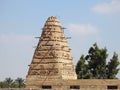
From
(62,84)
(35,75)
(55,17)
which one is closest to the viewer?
(62,84)

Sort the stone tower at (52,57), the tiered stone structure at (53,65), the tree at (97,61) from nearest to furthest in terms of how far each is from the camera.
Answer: the tiered stone structure at (53,65) < the stone tower at (52,57) < the tree at (97,61)

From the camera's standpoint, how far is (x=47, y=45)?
43000mm

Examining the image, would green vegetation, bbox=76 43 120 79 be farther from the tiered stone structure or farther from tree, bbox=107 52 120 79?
the tiered stone structure

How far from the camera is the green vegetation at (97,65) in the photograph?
1929 inches

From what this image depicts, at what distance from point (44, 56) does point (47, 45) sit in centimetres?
127

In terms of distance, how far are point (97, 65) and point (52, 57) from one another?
8.60 m

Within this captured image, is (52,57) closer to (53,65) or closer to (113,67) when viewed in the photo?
(53,65)

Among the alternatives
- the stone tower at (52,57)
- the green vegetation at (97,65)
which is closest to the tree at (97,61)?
the green vegetation at (97,65)

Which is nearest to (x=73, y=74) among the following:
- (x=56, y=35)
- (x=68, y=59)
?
(x=68, y=59)

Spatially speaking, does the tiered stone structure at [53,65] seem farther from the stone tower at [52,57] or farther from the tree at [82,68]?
the tree at [82,68]

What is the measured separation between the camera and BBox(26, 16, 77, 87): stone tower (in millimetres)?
41438

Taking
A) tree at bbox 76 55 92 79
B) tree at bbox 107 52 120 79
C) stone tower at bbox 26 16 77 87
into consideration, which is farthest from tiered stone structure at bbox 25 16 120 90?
tree at bbox 107 52 120 79

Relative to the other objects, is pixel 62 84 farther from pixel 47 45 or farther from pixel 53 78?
pixel 47 45

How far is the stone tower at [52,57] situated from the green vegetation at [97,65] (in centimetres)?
530
